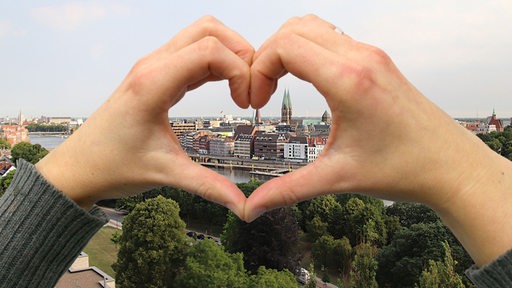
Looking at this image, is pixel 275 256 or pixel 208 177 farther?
pixel 275 256

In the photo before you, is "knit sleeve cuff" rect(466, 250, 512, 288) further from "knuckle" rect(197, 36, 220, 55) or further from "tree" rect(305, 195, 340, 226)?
"tree" rect(305, 195, 340, 226)

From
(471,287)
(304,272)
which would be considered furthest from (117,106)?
(304,272)

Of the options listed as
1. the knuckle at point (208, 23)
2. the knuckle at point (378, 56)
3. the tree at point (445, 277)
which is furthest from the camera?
the tree at point (445, 277)

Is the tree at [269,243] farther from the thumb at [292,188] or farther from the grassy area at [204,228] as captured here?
the thumb at [292,188]

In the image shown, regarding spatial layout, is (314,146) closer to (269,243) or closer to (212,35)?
(269,243)

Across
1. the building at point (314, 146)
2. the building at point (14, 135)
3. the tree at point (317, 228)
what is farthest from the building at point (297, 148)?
the building at point (14, 135)

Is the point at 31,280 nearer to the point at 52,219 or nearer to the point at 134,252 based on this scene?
the point at 52,219
